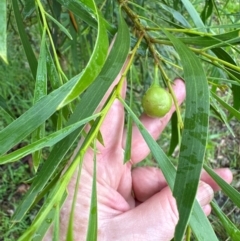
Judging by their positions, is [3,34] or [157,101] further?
[157,101]

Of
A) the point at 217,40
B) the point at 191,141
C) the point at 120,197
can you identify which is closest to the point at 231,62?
the point at 217,40

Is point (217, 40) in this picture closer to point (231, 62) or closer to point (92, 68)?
point (231, 62)

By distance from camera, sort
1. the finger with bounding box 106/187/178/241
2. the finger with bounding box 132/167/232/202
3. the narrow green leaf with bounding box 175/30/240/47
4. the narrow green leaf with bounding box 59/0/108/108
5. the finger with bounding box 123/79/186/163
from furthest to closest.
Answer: the finger with bounding box 132/167/232/202 → the finger with bounding box 123/79/186/163 → the finger with bounding box 106/187/178/241 → the narrow green leaf with bounding box 175/30/240/47 → the narrow green leaf with bounding box 59/0/108/108

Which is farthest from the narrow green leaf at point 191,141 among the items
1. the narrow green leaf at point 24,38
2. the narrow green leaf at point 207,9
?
the narrow green leaf at point 207,9

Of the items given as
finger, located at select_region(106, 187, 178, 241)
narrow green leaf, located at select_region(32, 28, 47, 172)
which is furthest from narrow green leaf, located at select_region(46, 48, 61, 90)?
finger, located at select_region(106, 187, 178, 241)

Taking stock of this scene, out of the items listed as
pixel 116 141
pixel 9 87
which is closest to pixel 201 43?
pixel 116 141

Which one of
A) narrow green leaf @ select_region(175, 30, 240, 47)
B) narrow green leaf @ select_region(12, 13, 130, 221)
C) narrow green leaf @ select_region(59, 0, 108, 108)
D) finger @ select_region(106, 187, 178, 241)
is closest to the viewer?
narrow green leaf @ select_region(59, 0, 108, 108)

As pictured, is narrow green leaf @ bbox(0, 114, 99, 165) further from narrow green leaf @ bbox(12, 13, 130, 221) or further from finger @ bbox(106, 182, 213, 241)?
finger @ bbox(106, 182, 213, 241)
